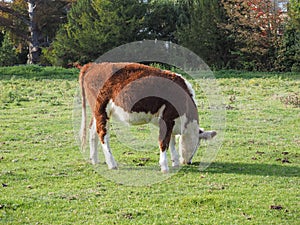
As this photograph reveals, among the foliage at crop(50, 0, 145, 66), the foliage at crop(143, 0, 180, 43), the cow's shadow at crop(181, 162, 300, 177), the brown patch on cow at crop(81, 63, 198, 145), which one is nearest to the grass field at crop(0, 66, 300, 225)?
the cow's shadow at crop(181, 162, 300, 177)

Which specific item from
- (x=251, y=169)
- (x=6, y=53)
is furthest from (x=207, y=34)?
(x=251, y=169)

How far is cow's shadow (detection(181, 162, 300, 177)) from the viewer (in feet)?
27.1

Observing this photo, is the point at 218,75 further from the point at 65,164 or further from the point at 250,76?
the point at 65,164

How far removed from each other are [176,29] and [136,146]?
20.6 m

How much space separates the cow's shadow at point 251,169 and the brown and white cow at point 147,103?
382 millimetres

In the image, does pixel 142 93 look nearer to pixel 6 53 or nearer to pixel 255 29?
pixel 255 29

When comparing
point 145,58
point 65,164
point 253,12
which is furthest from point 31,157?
point 253,12

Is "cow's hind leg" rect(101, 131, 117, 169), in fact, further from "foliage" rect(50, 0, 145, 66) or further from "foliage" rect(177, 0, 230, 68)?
"foliage" rect(177, 0, 230, 68)

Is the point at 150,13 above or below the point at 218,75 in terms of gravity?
above

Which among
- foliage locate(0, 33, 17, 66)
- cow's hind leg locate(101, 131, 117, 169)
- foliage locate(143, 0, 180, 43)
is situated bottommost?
cow's hind leg locate(101, 131, 117, 169)

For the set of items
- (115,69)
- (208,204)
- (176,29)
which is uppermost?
(176,29)

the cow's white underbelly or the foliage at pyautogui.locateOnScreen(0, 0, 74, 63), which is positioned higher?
the foliage at pyautogui.locateOnScreen(0, 0, 74, 63)

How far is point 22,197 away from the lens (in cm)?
690

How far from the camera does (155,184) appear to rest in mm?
7609
